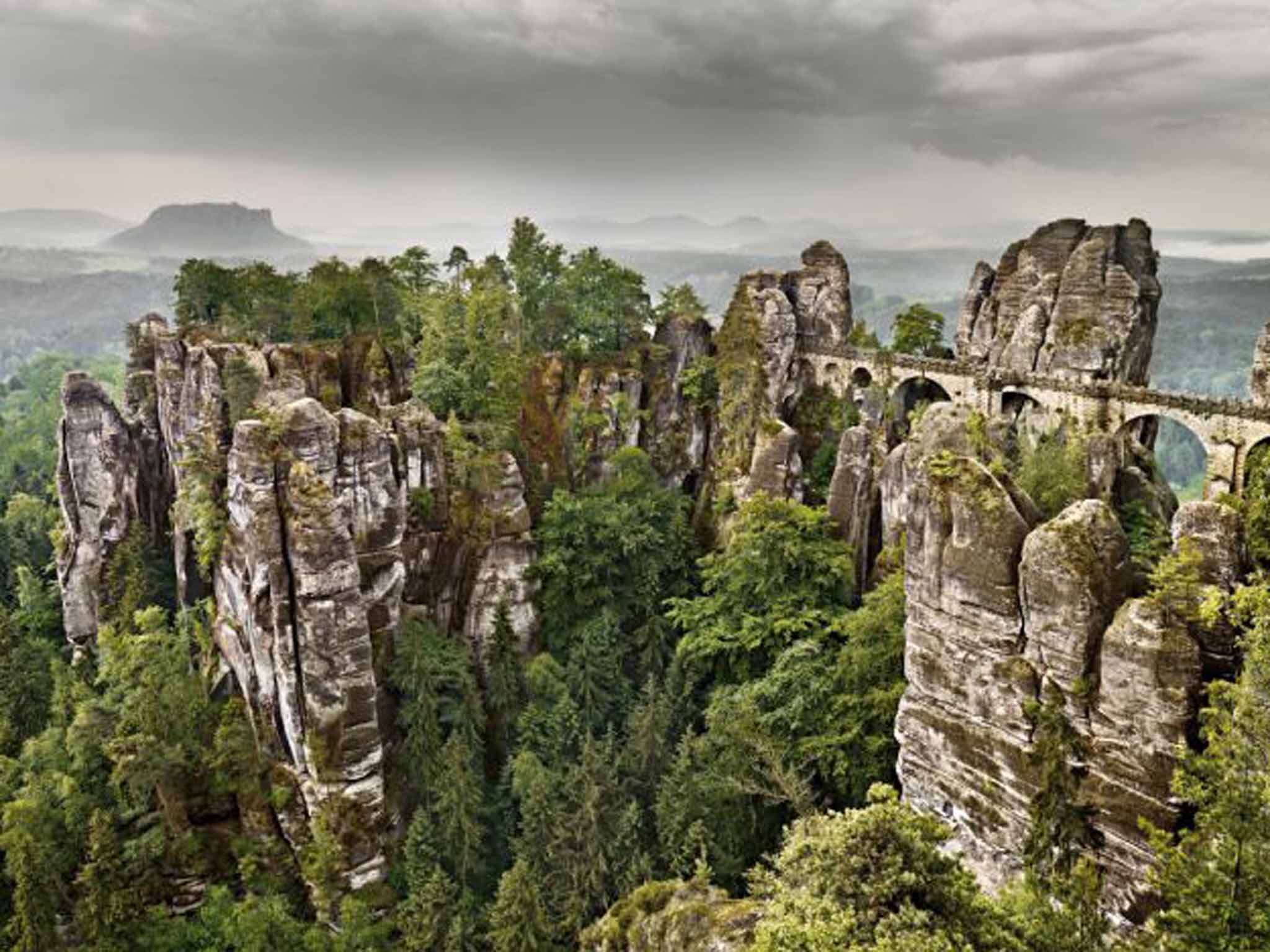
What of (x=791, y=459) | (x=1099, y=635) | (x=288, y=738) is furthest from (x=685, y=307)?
(x=1099, y=635)

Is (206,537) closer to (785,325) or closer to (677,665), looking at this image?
(677,665)

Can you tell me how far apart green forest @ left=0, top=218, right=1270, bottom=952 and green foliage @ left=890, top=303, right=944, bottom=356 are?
15424 millimetres

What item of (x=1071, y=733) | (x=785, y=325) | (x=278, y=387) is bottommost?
(x=1071, y=733)

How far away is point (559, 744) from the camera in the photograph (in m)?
34.4

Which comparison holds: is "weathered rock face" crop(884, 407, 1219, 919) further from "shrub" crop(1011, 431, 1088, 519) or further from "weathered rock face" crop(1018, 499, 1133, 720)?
"shrub" crop(1011, 431, 1088, 519)

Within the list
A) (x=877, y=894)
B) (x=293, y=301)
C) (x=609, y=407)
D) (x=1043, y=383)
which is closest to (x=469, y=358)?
(x=609, y=407)

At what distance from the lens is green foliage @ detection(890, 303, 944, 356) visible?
49188mm

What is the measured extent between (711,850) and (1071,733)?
13.2m

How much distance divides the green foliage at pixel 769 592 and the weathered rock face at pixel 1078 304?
14363 mm

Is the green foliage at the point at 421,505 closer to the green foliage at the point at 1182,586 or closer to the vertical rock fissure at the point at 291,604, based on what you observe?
the vertical rock fissure at the point at 291,604

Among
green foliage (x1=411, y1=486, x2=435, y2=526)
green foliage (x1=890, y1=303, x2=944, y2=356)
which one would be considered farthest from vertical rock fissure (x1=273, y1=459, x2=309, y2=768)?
green foliage (x1=890, y1=303, x2=944, y2=356)

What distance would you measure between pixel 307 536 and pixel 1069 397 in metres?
33.4

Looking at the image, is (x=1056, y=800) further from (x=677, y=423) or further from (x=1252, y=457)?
(x=677, y=423)

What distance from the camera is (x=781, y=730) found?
1204 inches
